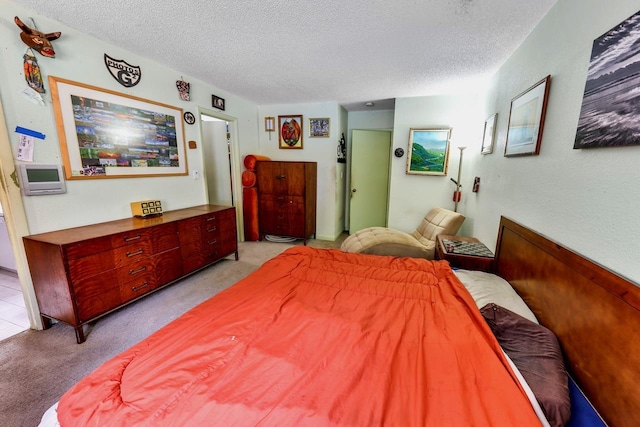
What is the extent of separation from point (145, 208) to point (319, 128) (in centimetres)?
283

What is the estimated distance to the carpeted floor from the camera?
4.42ft

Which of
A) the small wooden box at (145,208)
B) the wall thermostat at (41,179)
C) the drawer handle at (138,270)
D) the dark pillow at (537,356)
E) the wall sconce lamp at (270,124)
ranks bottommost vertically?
the drawer handle at (138,270)

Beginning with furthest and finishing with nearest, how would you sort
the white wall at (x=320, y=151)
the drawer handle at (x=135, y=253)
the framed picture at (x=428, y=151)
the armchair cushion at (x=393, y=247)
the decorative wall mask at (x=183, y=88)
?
1. the white wall at (x=320, y=151)
2. the framed picture at (x=428, y=151)
3. the decorative wall mask at (x=183, y=88)
4. the armchair cushion at (x=393, y=247)
5. the drawer handle at (x=135, y=253)

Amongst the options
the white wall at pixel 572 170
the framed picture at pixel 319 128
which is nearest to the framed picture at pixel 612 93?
the white wall at pixel 572 170

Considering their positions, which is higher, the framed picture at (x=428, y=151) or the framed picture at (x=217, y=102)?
the framed picture at (x=217, y=102)

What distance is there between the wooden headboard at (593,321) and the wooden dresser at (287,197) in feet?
10.1

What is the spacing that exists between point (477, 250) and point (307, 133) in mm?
3149

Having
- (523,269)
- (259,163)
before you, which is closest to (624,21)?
(523,269)

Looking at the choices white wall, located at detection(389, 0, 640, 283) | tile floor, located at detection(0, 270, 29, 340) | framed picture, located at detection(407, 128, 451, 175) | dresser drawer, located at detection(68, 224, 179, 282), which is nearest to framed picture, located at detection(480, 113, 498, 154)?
white wall, located at detection(389, 0, 640, 283)

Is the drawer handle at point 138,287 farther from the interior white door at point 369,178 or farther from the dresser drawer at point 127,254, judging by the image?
the interior white door at point 369,178

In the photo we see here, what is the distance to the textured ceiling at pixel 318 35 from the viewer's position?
1.65 meters

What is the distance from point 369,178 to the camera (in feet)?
14.9

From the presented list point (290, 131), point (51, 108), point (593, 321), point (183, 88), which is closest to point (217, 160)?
point (290, 131)

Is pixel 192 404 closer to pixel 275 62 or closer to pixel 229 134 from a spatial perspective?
pixel 275 62
